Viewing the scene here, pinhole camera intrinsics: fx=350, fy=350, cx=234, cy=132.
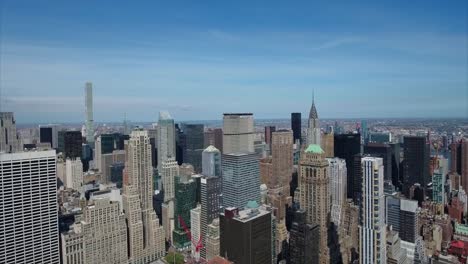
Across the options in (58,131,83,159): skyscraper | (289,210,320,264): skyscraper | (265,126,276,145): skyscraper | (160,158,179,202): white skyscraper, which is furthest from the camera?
(265,126,276,145): skyscraper

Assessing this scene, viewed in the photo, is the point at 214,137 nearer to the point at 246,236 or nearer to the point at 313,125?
the point at 313,125

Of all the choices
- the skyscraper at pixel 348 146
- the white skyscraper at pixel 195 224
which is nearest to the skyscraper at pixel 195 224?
the white skyscraper at pixel 195 224

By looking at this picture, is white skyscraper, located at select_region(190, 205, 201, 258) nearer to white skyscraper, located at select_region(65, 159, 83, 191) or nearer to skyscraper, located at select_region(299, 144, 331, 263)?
skyscraper, located at select_region(299, 144, 331, 263)

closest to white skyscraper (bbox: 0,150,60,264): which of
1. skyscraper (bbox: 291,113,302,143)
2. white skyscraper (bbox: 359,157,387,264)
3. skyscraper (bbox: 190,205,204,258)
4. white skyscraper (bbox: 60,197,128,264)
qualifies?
white skyscraper (bbox: 60,197,128,264)

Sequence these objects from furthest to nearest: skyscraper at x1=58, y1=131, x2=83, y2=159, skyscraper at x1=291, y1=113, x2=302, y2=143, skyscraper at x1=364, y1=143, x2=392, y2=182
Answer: skyscraper at x1=291, y1=113, x2=302, y2=143 → skyscraper at x1=58, y1=131, x2=83, y2=159 → skyscraper at x1=364, y1=143, x2=392, y2=182

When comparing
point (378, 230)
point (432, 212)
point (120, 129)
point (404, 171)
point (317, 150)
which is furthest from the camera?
point (120, 129)

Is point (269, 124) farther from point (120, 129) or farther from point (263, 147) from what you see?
point (120, 129)

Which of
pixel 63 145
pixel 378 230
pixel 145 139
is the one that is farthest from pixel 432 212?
pixel 63 145
